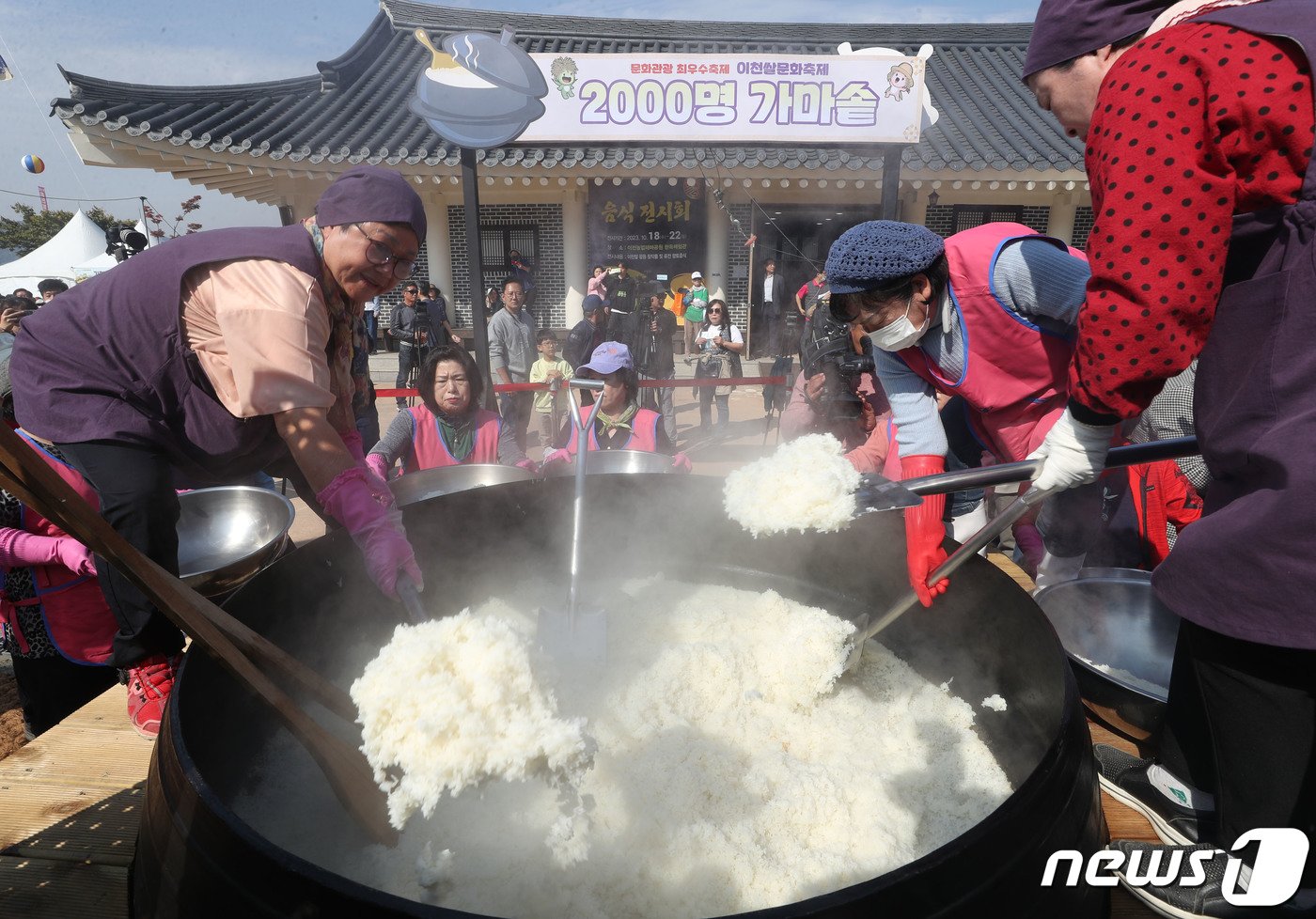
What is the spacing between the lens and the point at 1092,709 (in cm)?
183

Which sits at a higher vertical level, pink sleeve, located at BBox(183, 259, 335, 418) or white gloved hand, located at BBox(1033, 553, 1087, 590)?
pink sleeve, located at BBox(183, 259, 335, 418)

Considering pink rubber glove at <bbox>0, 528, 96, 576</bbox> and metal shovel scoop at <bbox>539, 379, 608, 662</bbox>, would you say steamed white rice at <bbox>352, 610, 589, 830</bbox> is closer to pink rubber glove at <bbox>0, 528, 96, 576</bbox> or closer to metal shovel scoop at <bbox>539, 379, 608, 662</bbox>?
metal shovel scoop at <bbox>539, 379, 608, 662</bbox>

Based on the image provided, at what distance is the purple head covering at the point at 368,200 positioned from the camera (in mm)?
1857

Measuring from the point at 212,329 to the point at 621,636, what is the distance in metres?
1.42

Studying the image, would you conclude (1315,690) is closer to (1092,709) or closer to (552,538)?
(1092,709)

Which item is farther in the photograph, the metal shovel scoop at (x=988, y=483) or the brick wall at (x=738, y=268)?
the brick wall at (x=738, y=268)

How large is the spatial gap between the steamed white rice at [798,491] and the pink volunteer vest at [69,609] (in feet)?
7.41

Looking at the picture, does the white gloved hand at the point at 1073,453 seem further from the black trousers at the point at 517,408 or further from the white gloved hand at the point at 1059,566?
the black trousers at the point at 517,408

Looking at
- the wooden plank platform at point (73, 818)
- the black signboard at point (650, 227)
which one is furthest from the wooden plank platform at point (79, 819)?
the black signboard at point (650, 227)

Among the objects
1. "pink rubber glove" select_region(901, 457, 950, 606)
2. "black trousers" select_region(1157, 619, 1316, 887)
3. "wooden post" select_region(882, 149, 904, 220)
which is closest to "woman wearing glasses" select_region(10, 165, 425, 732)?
"pink rubber glove" select_region(901, 457, 950, 606)

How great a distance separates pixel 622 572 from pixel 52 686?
2.36 meters

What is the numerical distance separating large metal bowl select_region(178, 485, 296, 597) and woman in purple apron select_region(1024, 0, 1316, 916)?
269 centimetres

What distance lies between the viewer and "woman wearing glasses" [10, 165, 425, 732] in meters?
1.74

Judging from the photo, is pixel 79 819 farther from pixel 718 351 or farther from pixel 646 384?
pixel 718 351
